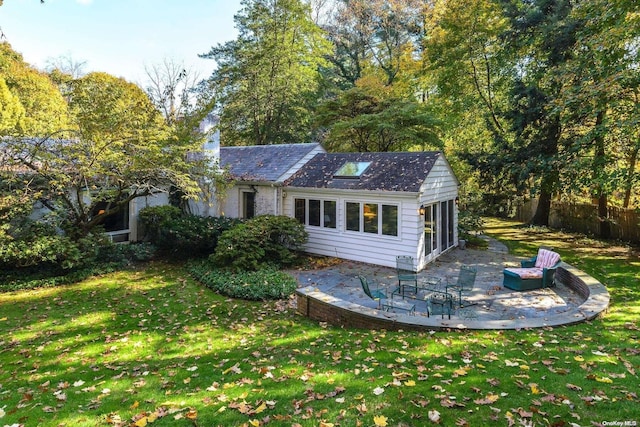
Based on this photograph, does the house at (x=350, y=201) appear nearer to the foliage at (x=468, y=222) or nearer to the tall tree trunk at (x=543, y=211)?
the foliage at (x=468, y=222)

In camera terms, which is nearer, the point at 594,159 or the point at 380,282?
the point at 380,282

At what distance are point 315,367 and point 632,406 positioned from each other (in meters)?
3.47

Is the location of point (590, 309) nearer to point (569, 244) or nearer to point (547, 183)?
point (569, 244)

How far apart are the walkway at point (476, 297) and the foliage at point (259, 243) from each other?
124cm

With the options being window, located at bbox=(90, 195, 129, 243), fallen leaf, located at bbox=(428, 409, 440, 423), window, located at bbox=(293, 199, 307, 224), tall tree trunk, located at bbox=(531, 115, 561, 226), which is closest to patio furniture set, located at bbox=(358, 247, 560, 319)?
fallen leaf, located at bbox=(428, 409, 440, 423)

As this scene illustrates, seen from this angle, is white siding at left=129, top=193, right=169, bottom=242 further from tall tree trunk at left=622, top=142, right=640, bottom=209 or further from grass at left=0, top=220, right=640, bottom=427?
tall tree trunk at left=622, top=142, right=640, bottom=209

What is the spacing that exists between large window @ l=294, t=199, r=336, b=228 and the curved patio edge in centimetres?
542

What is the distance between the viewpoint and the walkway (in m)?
6.69

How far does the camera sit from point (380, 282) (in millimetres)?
10258

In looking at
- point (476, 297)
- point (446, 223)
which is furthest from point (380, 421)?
point (446, 223)

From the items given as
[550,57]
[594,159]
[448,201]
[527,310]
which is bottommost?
[527,310]

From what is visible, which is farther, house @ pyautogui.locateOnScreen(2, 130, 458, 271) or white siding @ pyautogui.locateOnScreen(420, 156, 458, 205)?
white siding @ pyautogui.locateOnScreen(420, 156, 458, 205)

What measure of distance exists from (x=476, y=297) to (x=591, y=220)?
43.2 feet

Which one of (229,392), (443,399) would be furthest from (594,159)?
(229,392)
